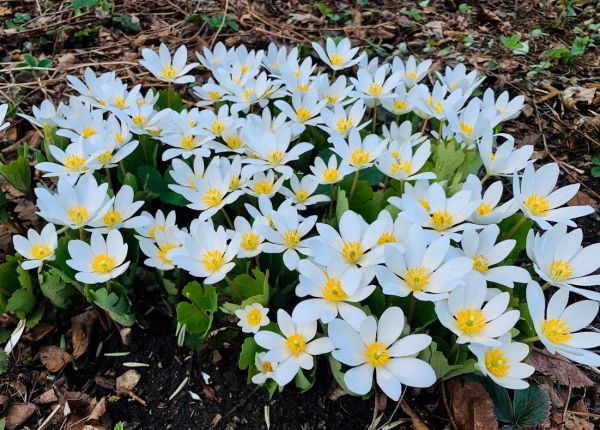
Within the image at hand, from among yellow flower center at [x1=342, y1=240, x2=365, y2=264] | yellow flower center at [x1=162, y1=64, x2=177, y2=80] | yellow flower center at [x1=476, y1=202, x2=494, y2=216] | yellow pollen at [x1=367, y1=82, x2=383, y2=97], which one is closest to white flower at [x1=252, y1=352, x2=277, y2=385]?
yellow flower center at [x1=342, y1=240, x2=365, y2=264]

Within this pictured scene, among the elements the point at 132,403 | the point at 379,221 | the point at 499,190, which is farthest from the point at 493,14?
the point at 132,403

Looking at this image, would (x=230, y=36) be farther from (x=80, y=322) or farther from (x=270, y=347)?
(x=270, y=347)

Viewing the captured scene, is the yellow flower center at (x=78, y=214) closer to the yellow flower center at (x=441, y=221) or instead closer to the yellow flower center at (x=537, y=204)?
the yellow flower center at (x=441, y=221)

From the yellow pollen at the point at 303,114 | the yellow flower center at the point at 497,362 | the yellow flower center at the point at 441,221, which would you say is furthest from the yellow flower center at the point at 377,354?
the yellow pollen at the point at 303,114

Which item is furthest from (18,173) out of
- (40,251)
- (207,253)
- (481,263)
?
(481,263)

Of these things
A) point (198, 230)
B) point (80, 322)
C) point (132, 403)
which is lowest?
point (132, 403)

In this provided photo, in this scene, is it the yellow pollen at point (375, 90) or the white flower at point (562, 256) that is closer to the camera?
the white flower at point (562, 256)
